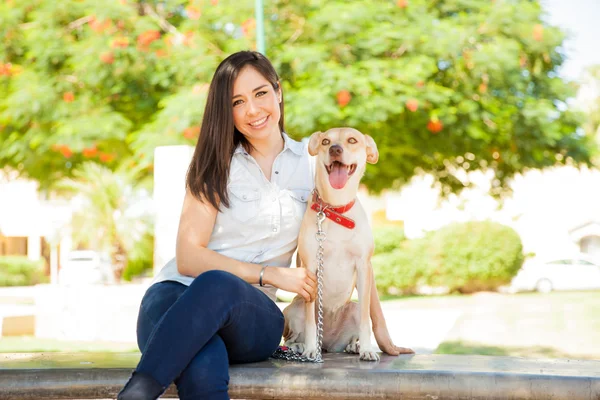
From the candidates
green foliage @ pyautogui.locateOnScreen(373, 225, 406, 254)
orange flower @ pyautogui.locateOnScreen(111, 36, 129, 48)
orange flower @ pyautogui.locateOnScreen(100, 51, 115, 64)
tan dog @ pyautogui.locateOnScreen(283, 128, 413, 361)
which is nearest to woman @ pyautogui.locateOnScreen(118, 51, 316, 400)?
tan dog @ pyautogui.locateOnScreen(283, 128, 413, 361)

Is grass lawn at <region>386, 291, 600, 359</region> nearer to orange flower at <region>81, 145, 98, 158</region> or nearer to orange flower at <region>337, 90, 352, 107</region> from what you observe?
orange flower at <region>337, 90, 352, 107</region>

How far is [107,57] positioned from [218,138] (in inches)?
355

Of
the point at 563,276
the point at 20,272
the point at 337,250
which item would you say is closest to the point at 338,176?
A: the point at 337,250

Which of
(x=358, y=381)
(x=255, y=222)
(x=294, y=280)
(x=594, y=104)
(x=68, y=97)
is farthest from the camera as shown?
(x=594, y=104)

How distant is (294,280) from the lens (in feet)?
9.69

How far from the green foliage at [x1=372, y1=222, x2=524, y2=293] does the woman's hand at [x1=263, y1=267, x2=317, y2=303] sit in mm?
14744

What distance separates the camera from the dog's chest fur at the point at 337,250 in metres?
3.04

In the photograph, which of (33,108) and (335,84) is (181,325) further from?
(33,108)

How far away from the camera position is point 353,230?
3.07m

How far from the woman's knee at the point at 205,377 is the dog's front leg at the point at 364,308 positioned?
654mm

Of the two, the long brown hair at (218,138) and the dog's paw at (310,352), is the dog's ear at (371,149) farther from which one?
the dog's paw at (310,352)

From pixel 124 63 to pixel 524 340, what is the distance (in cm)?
733

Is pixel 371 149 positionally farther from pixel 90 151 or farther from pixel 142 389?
pixel 90 151

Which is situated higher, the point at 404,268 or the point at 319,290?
the point at 319,290
